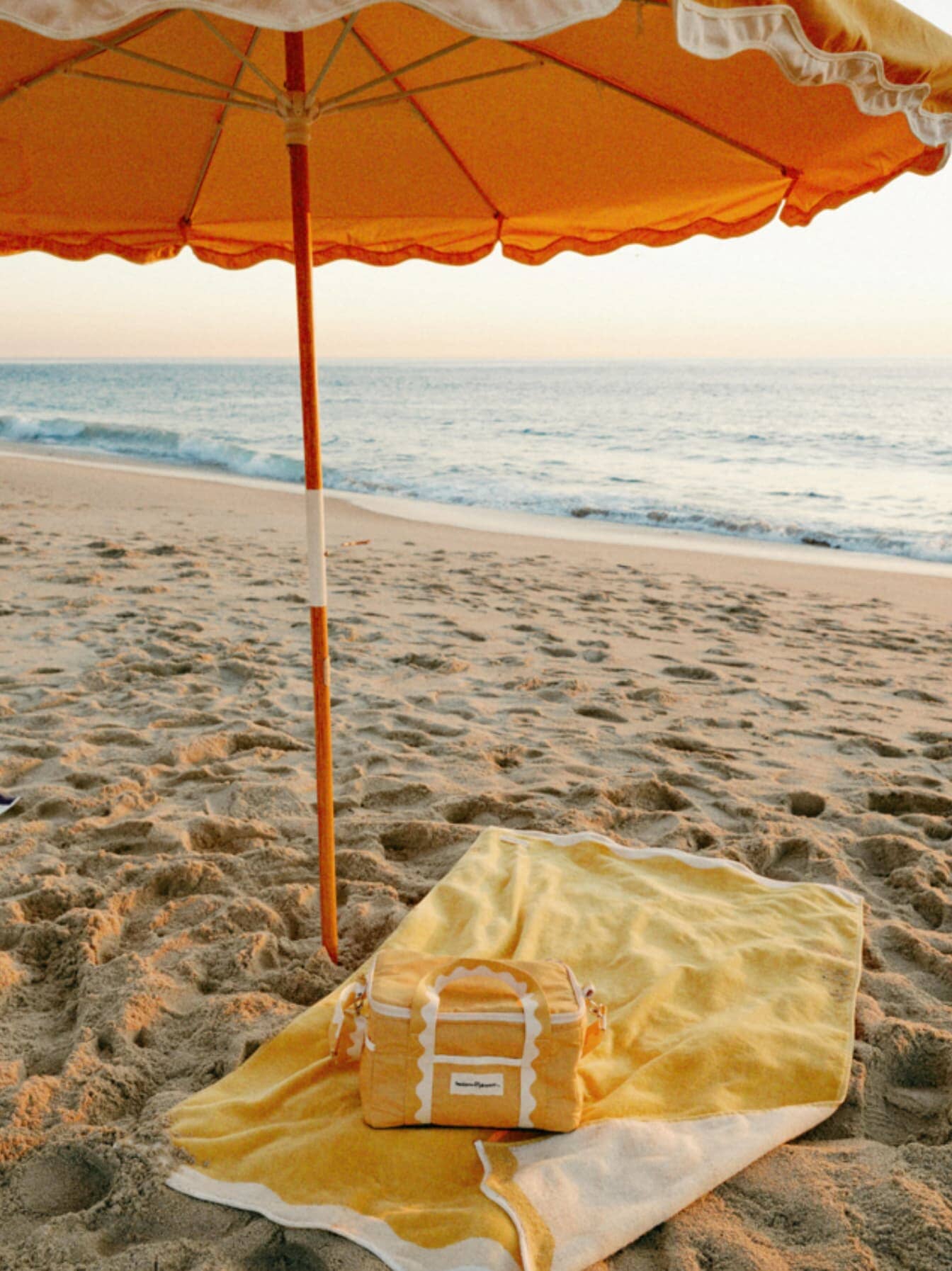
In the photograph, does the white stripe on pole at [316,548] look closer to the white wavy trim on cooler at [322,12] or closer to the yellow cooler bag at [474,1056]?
the yellow cooler bag at [474,1056]

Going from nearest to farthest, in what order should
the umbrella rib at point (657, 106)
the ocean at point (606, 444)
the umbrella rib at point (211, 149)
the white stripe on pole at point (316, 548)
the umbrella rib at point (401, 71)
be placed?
the umbrella rib at point (401, 71)
the white stripe on pole at point (316, 548)
the umbrella rib at point (657, 106)
the umbrella rib at point (211, 149)
the ocean at point (606, 444)

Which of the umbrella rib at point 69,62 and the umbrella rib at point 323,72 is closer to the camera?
the umbrella rib at point 323,72

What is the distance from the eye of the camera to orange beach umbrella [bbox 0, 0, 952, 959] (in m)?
1.71

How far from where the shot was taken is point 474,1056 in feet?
6.22

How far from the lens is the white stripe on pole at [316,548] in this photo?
7.59 feet

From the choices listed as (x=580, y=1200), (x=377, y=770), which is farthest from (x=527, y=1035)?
(x=377, y=770)

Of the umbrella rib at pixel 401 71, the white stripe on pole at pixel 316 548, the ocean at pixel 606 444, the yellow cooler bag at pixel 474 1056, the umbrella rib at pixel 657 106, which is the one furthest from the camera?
the ocean at pixel 606 444

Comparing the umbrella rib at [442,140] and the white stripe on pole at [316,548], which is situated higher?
the umbrella rib at [442,140]

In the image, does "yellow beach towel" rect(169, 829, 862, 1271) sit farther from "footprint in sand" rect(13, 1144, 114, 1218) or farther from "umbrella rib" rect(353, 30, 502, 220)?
"umbrella rib" rect(353, 30, 502, 220)

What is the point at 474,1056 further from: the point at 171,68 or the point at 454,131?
the point at 454,131

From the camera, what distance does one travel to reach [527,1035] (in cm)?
188

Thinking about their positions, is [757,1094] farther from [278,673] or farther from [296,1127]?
[278,673]

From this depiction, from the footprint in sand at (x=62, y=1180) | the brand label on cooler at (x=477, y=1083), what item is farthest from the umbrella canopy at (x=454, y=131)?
the footprint in sand at (x=62, y=1180)

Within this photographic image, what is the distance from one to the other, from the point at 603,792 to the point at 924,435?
25.1 m
